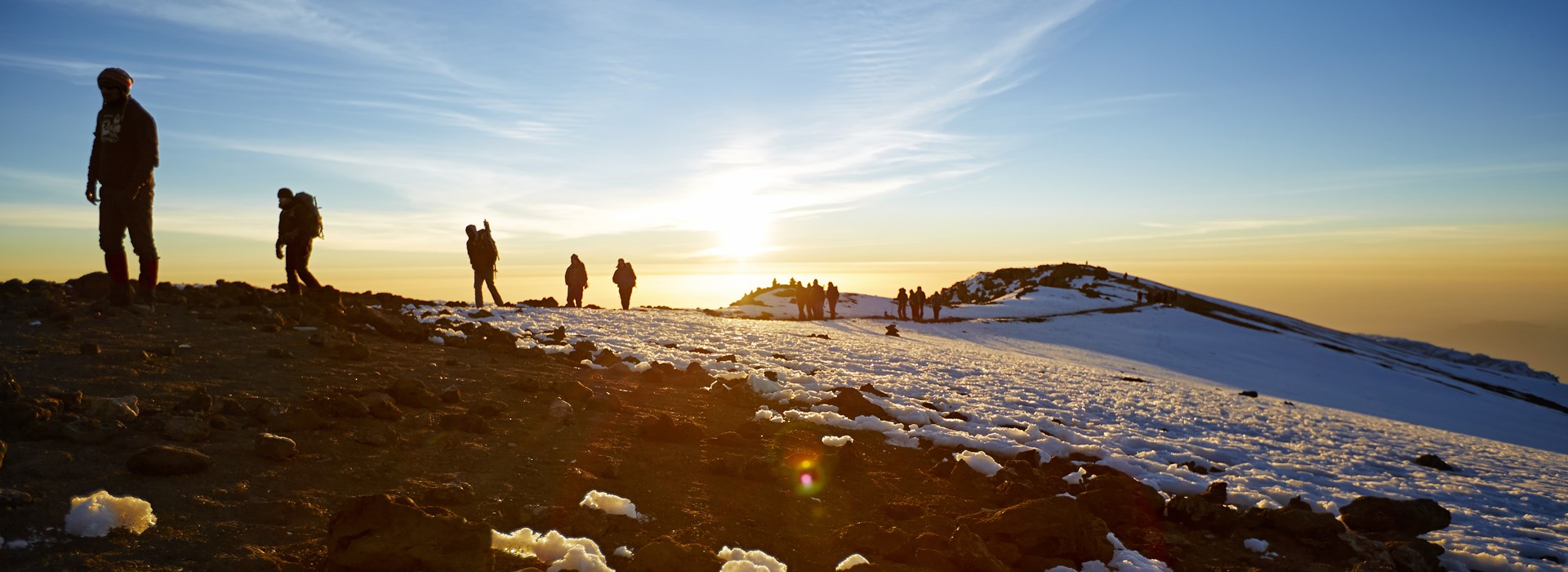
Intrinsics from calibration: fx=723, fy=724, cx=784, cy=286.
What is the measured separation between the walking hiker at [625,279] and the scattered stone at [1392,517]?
23.6 metres

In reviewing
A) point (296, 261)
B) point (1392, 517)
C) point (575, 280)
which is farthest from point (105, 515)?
point (575, 280)

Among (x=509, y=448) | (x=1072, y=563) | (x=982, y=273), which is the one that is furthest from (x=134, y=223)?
(x=982, y=273)

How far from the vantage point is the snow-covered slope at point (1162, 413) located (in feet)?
26.5

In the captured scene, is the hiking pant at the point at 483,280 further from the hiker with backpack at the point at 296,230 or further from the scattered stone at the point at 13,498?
the scattered stone at the point at 13,498

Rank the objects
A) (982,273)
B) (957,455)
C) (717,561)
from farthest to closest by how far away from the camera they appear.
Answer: (982,273)
(957,455)
(717,561)

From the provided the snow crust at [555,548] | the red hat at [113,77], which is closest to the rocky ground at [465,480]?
the snow crust at [555,548]

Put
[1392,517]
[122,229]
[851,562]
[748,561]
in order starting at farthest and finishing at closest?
[122,229] < [1392,517] < [851,562] < [748,561]

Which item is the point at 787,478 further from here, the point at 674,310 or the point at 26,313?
the point at 674,310

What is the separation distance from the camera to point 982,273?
316 feet

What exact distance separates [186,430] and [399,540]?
8.31ft

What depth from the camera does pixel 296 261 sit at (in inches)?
579

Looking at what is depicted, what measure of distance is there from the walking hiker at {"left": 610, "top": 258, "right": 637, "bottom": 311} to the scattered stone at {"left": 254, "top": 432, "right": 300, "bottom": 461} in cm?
2280

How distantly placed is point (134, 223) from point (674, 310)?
17.2 m

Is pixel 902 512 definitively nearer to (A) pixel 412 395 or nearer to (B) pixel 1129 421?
(A) pixel 412 395
